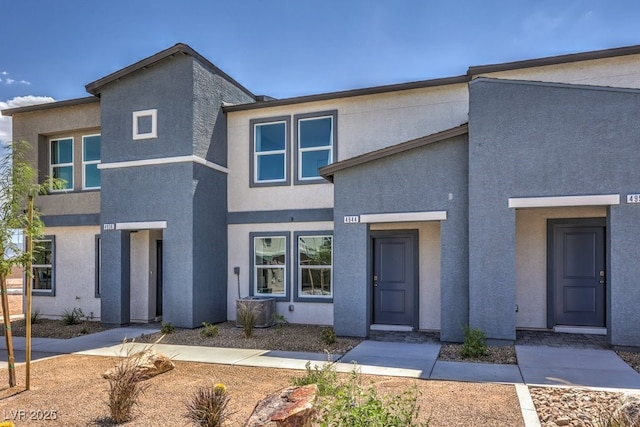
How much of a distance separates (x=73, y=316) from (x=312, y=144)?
8822mm

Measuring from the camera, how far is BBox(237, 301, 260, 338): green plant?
10.6 meters

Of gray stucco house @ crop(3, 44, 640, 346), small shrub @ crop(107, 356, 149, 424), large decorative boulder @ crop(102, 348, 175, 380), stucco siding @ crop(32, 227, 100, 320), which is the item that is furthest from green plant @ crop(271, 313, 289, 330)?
small shrub @ crop(107, 356, 149, 424)

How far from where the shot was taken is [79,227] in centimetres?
1416

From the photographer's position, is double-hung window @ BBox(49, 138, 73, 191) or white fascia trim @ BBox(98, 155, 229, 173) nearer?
white fascia trim @ BBox(98, 155, 229, 173)

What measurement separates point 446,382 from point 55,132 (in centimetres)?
1427

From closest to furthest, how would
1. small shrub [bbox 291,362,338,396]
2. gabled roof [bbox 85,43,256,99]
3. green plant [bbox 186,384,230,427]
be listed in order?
green plant [bbox 186,384,230,427] < small shrub [bbox 291,362,338,396] < gabled roof [bbox 85,43,256,99]

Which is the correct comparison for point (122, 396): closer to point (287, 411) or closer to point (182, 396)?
point (182, 396)

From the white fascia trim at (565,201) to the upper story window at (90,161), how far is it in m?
12.4

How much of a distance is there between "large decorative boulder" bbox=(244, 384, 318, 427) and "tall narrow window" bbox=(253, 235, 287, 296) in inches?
306

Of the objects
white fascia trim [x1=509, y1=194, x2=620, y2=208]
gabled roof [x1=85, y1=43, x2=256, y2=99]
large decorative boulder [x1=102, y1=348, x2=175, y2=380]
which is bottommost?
large decorative boulder [x1=102, y1=348, x2=175, y2=380]

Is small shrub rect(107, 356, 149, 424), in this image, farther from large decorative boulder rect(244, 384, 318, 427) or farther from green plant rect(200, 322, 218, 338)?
green plant rect(200, 322, 218, 338)

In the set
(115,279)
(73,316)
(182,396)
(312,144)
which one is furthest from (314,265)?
(73,316)

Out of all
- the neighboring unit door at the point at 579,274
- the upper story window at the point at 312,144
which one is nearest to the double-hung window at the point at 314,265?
the upper story window at the point at 312,144

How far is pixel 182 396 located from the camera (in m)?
6.51
